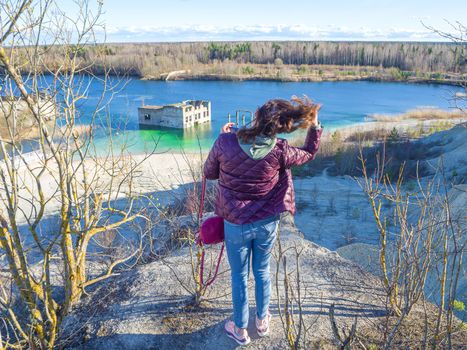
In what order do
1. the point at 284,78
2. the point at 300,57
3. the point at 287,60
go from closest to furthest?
the point at 284,78
the point at 300,57
the point at 287,60

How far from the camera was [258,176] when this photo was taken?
2.24 meters

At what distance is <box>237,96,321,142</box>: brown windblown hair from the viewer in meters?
1.99

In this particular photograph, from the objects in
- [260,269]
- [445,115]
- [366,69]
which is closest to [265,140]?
[260,269]

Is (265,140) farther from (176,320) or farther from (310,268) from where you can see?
(310,268)

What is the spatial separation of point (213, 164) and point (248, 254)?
607 millimetres

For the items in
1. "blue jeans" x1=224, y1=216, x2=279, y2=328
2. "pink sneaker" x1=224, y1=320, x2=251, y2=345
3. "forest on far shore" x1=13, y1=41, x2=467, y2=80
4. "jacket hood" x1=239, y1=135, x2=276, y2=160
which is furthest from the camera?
"forest on far shore" x1=13, y1=41, x2=467, y2=80

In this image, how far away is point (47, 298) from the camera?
2.81m

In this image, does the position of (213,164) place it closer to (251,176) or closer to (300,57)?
(251,176)

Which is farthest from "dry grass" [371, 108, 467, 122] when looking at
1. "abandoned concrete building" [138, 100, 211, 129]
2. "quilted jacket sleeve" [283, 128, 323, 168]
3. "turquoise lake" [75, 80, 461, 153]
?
"quilted jacket sleeve" [283, 128, 323, 168]

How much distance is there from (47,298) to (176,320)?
967 mm

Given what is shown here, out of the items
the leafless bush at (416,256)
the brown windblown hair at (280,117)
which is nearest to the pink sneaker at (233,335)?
the leafless bush at (416,256)

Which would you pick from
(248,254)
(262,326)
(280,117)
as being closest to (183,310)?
(262,326)

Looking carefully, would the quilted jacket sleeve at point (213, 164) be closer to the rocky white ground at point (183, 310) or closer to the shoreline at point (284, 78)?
the rocky white ground at point (183, 310)

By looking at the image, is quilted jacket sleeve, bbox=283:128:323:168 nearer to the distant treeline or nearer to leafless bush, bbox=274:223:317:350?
leafless bush, bbox=274:223:317:350
